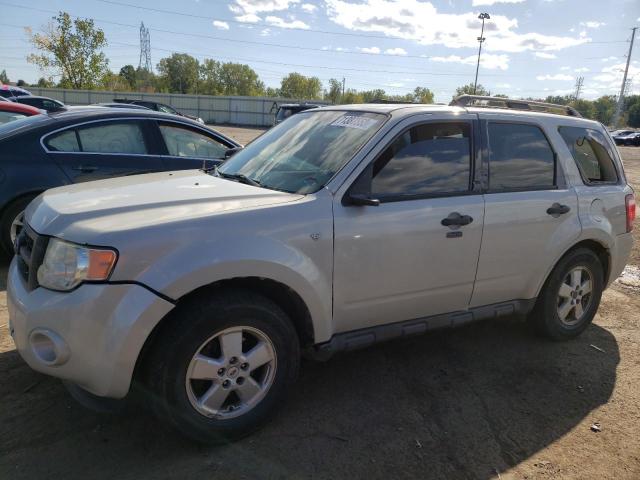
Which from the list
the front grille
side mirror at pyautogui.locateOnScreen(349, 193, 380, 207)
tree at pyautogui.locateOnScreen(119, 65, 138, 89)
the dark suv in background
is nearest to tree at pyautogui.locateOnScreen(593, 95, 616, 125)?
tree at pyautogui.locateOnScreen(119, 65, 138, 89)

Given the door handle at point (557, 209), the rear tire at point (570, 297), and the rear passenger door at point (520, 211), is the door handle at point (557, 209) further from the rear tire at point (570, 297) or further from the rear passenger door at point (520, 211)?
the rear tire at point (570, 297)

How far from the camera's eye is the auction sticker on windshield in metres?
3.29

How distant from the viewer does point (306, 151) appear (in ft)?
11.1

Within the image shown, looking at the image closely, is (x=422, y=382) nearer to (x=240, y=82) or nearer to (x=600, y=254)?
(x=600, y=254)

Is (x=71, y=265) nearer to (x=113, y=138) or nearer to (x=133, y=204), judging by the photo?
(x=133, y=204)

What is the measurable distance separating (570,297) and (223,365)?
3.05m

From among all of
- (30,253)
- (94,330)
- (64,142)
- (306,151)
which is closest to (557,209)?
(306,151)

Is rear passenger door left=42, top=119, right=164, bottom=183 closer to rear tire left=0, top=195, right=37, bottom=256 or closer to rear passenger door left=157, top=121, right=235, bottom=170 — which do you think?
rear passenger door left=157, top=121, right=235, bottom=170

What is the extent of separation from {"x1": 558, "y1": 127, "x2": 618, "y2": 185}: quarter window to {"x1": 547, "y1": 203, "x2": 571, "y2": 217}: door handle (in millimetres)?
427

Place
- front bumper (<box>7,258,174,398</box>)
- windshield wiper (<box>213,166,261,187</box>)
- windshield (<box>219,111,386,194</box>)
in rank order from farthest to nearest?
windshield wiper (<box>213,166,261,187</box>) < windshield (<box>219,111,386,194</box>) < front bumper (<box>7,258,174,398</box>)

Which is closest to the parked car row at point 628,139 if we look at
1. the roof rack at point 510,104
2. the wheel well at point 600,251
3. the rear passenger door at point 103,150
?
the roof rack at point 510,104

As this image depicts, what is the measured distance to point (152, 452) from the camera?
2648 millimetres

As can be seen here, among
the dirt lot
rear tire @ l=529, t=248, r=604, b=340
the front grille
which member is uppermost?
the front grille

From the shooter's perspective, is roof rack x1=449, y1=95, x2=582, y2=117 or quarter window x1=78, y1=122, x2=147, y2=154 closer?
roof rack x1=449, y1=95, x2=582, y2=117
